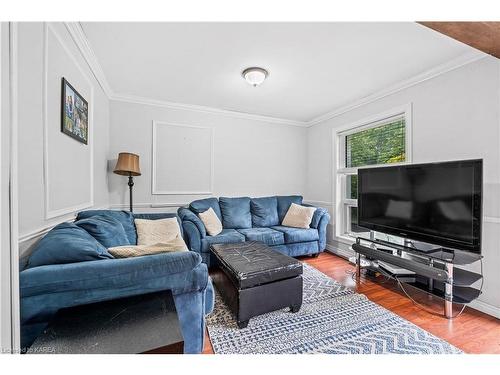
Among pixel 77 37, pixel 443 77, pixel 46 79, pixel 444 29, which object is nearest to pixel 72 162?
pixel 46 79

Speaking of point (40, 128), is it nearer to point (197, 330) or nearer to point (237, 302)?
point (197, 330)

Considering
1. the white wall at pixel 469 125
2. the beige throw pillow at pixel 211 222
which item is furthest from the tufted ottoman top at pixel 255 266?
the white wall at pixel 469 125

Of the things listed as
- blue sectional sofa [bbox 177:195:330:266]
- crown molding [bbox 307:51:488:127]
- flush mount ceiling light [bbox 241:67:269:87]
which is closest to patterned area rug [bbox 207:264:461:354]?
blue sectional sofa [bbox 177:195:330:266]

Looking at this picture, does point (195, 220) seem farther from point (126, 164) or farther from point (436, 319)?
point (436, 319)

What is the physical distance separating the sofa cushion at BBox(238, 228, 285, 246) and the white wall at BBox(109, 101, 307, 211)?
1055 mm

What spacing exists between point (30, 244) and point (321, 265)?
3129 millimetres

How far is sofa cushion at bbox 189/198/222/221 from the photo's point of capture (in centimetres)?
339

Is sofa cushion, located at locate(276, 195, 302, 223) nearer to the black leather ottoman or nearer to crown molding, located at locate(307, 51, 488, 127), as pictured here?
crown molding, located at locate(307, 51, 488, 127)

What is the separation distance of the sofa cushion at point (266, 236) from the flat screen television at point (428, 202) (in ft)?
3.77

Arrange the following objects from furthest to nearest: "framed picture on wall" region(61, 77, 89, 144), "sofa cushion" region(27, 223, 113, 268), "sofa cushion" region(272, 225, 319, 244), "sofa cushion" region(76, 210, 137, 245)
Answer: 1. "sofa cushion" region(272, 225, 319, 244)
2. "sofa cushion" region(76, 210, 137, 245)
3. "framed picture on wall" region(61, 77, 89, 144)
4. "sofa cushion" region(27, 223, 113, 268)

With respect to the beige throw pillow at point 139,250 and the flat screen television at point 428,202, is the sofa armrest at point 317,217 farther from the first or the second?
the beige throw pillow at point 139,250

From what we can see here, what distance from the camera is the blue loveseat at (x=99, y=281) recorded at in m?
0.99

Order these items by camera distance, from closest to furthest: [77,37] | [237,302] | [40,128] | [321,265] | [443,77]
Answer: [40,128], [237,302], [77,37], [443,77], [321,265]

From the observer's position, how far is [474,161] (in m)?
1.80
